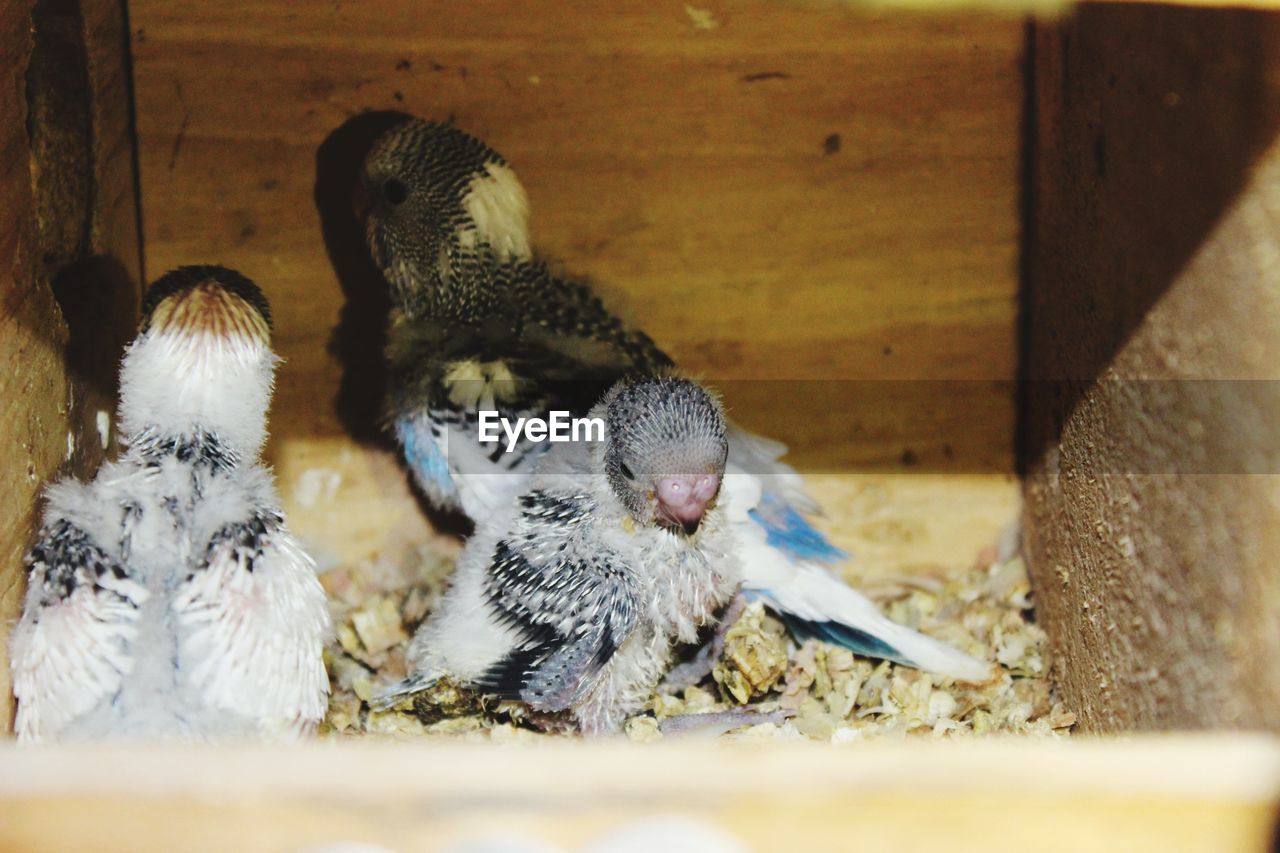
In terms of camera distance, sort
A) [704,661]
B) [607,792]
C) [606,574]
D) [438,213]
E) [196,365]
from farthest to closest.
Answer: [438,213]
[704,661]
[606,574]
[196,365]
[607,792]

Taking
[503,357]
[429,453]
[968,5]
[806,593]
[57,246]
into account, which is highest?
[968,5]

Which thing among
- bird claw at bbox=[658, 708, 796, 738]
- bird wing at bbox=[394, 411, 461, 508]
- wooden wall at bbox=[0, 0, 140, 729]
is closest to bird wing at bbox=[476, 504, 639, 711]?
bird claw at bbox=[658, 708, 796, 738]

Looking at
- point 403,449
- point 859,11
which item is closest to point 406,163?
point 403,449

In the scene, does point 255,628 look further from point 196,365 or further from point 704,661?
point 704,661

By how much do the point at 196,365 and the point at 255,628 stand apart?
0.38 meters

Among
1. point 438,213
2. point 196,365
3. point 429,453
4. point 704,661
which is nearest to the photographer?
point 196,365

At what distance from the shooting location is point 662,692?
1.89 metres

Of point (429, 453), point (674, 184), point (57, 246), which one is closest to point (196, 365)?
point (57, 246)

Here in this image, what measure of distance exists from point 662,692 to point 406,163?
Answer: 0.97 metres

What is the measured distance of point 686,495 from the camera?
1.59m

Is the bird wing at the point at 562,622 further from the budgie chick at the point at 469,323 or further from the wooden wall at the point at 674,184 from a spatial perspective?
the wooden wall at the point at 674,184

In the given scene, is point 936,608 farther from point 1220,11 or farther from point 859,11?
point 1220,11

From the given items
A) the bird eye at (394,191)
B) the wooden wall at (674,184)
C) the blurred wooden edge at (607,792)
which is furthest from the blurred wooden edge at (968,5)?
the blurred wooden edge at (607,792)

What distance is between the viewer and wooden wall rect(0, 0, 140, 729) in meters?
1.43
